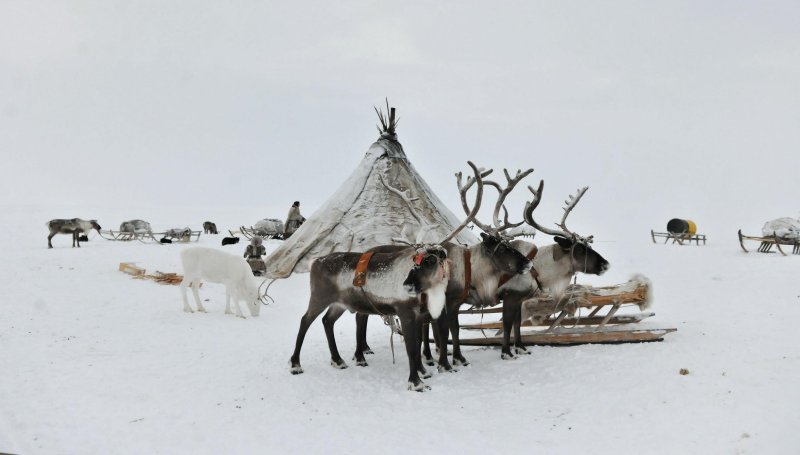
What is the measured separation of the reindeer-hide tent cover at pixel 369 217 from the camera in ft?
40.0

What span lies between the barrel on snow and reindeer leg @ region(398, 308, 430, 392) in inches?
1063

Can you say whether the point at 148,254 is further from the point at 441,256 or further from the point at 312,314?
the point at 441,256

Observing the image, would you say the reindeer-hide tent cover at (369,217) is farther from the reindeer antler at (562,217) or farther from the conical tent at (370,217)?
the reindeer antler at (562,217)

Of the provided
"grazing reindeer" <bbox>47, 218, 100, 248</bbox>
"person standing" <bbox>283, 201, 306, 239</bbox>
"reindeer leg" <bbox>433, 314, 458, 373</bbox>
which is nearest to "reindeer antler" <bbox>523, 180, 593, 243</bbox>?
"reindeer leg" <bbox>433, 314, 458, 373</bbox>

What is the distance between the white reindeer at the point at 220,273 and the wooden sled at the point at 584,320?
426 centimetres

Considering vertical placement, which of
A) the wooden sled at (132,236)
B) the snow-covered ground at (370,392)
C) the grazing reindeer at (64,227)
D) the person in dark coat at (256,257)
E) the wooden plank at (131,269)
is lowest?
the snow-covered ground at (370,392)

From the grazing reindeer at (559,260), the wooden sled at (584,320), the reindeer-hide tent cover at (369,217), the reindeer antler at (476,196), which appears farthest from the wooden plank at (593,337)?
the reindeer-hide tent cover at (369,217)

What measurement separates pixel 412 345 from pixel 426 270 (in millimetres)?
806

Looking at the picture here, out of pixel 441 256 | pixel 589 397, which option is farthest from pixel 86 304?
pixel 589 397

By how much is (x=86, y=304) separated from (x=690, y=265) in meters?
16.5

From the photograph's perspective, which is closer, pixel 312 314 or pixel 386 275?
pixel 386 275

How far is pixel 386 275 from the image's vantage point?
5883 mm

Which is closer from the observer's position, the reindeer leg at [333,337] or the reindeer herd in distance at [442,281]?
the reindeer herd in distance at [442,281]

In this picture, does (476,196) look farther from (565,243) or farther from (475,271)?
(565,243)
